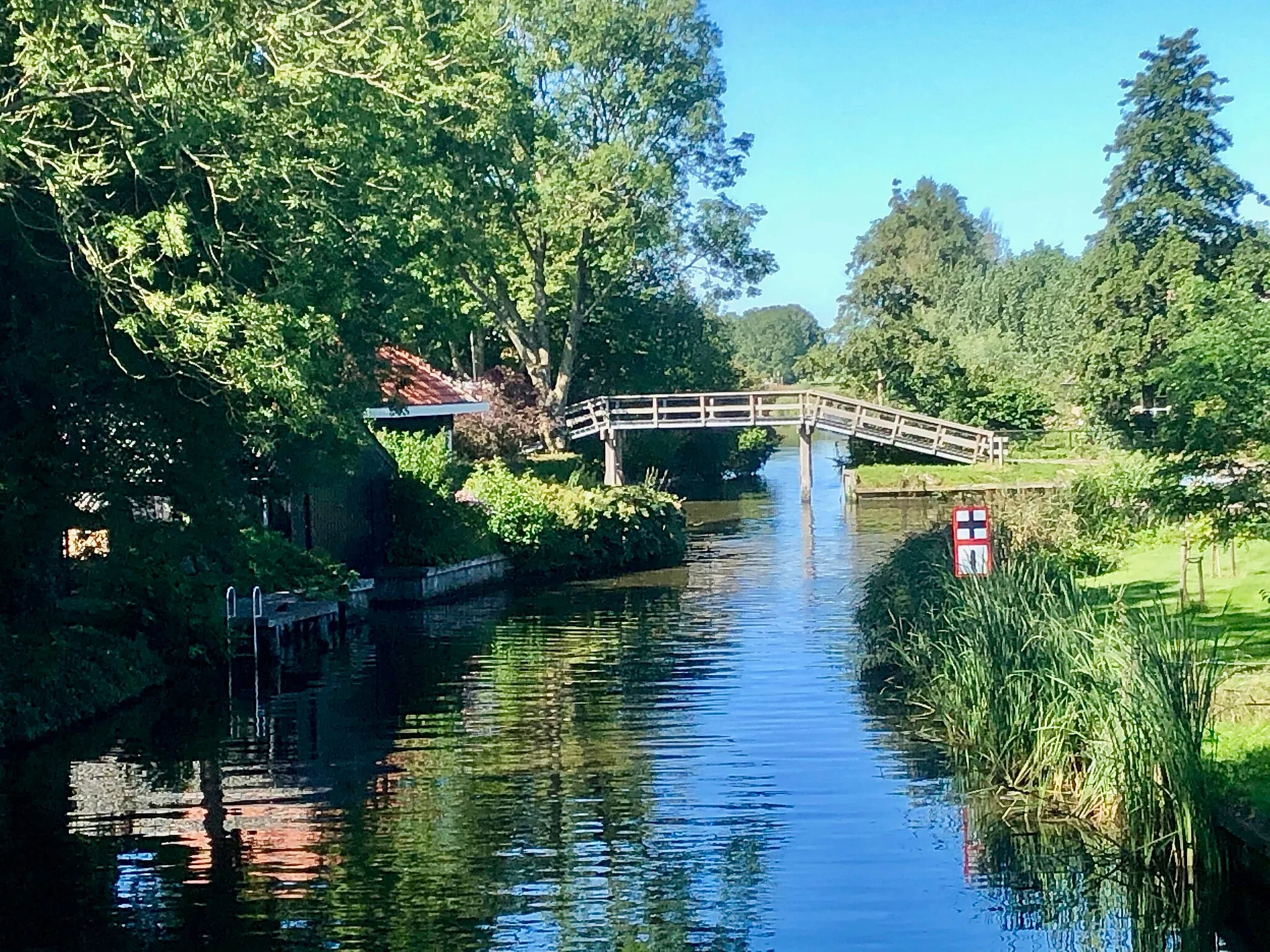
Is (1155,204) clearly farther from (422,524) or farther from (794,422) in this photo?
(422,524)

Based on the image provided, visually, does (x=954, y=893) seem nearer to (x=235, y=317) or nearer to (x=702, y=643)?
(x=235, y=317)

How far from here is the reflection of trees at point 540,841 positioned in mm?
10727

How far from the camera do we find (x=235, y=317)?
1636cm

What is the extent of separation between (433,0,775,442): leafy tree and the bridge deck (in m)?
1.74

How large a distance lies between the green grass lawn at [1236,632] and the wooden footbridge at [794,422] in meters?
24.4

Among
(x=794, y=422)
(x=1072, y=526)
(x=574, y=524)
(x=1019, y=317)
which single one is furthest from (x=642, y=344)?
(x=1019, y=317)

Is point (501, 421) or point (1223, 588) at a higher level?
point (501, 421)

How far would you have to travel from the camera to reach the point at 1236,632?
60.1 feet

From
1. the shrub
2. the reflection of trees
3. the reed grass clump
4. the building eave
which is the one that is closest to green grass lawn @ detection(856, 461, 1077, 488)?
the shrub

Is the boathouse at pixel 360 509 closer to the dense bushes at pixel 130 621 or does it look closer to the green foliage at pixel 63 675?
the dense bushes at pixel 130 621

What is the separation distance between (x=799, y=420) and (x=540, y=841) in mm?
41076

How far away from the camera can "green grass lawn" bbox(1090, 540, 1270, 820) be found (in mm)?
12219

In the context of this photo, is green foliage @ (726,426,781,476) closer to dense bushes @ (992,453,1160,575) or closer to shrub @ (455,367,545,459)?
shrub @ (455,367,545,459)

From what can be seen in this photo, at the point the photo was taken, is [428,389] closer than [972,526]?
No
